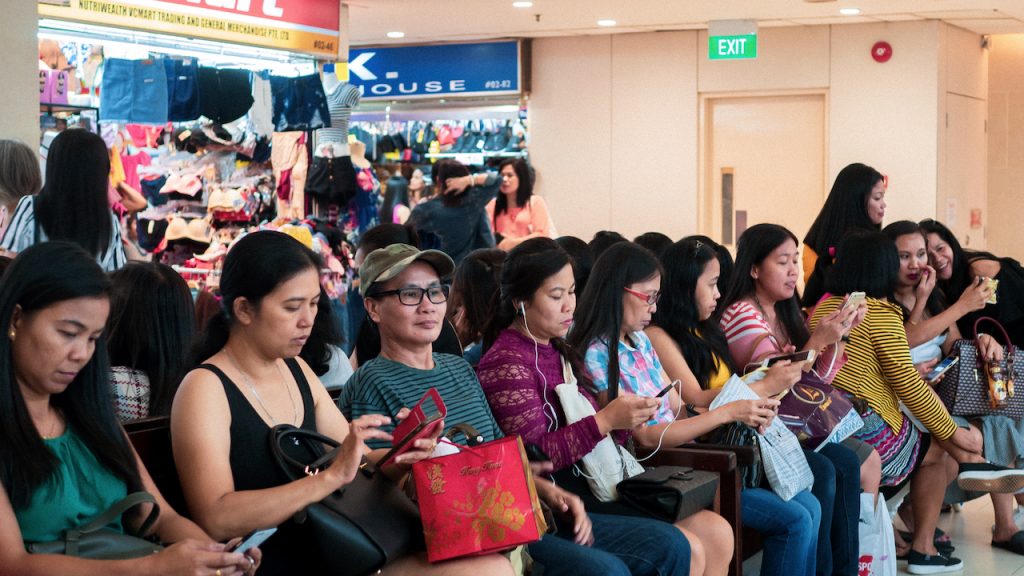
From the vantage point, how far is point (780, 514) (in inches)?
153

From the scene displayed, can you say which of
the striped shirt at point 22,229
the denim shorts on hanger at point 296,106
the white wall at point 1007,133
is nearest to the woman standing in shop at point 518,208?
the denim shorts on hanger at point 296,106

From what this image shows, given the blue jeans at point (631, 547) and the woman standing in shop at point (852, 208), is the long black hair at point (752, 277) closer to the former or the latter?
the woman standing in shop at point (852, 208)

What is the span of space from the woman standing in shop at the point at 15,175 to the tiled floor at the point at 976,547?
3.21 m

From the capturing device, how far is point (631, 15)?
10219 mm

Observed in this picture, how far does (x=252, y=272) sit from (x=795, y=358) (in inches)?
80.8

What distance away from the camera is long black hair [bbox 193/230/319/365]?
8.87 ft

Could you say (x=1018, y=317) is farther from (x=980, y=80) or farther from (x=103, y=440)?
(x=980, y=80)

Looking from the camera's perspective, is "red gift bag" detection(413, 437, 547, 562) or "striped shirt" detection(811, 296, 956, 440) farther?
"striped shirt" detection(811, 296, 956, 440)

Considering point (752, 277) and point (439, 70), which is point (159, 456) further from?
point (439, 70)

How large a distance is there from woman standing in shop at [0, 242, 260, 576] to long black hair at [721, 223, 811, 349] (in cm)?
282

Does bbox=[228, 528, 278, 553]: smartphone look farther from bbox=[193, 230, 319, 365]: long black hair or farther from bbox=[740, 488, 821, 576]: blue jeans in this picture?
bbox=[740, 488, 821, 576]: blue jeans

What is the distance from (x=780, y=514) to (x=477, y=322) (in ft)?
4.28

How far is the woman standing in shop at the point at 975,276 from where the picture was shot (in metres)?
5.39

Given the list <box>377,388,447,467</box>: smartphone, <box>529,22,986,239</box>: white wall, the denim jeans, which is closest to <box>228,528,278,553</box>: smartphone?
<box>377,388,447,467</box>: smartphone
